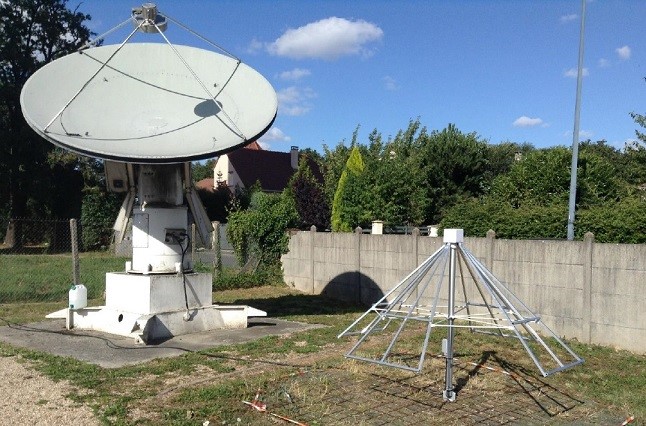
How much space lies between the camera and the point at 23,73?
36094mm

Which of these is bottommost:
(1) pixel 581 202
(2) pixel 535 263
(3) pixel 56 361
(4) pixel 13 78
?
(3) pixel 56 361

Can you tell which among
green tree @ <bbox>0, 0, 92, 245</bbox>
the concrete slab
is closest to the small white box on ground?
the concrete slab

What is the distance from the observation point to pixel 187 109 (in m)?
10.7

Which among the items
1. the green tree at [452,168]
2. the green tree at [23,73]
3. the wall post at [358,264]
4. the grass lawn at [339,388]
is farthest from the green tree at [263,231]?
the green tree at [23,73]

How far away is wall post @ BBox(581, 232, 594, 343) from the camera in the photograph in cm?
987

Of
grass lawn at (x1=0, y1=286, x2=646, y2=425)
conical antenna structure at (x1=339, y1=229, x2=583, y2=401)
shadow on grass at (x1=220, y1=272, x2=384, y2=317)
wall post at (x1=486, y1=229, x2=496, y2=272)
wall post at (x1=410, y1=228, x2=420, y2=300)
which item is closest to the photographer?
grass lawn at (x1=0, y1=286, x2=646, y2=425)

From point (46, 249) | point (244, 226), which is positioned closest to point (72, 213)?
point (46, 249)

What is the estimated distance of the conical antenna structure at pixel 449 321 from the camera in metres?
6.21

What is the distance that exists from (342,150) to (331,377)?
27.0m

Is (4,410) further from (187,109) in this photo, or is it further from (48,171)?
(48,171)

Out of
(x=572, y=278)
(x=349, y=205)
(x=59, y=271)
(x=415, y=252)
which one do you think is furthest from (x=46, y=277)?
(x=572, y=278)

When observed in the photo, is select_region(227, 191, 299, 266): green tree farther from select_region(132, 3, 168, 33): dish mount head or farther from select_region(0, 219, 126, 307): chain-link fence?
select_region(132, 3, 168, 33): dish mount head

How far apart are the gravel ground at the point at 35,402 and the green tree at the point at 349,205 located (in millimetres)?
17696

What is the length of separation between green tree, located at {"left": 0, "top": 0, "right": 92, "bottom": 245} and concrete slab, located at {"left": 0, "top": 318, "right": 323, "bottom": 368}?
79.6 ft
